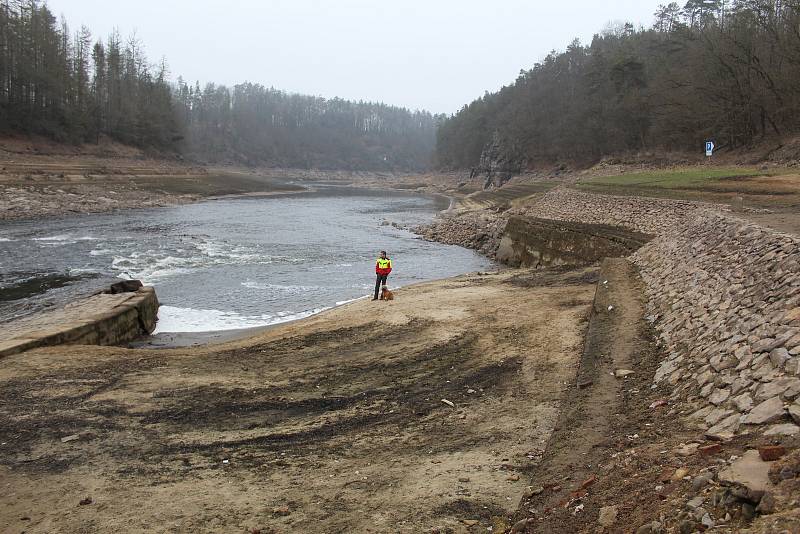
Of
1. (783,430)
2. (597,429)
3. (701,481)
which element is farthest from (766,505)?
(597,429)

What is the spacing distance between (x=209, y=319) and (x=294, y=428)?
10.6 m

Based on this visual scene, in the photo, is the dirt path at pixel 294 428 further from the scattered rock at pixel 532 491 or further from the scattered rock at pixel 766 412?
the scattered rock at pixel 766 412

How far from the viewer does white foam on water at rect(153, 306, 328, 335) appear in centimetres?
1714

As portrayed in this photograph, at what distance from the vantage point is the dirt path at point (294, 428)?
6.22 metres

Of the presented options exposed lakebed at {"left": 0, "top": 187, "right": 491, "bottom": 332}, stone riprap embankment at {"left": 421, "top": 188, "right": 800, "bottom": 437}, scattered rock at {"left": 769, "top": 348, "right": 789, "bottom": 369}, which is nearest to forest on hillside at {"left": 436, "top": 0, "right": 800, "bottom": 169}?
exposed lakebed at {"left": 0, "top": 187, "right": 491, "bottom": 332}

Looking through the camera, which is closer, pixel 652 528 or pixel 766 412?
pixel 652 528

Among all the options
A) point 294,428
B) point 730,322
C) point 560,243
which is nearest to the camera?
point 730,322

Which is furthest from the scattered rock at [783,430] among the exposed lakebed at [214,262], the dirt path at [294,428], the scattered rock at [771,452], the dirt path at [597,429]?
the exposed lakebed at [214,262]

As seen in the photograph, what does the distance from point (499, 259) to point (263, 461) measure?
23683mm

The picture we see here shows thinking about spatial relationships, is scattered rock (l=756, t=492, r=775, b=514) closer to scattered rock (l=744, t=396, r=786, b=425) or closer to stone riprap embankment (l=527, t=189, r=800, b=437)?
stone riprap embankment (l=527, t=189, r=800, b=437)

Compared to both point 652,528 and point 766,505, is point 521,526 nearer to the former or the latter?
point 652,528

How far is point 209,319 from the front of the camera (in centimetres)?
1808

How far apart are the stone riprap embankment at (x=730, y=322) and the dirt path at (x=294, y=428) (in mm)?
1870

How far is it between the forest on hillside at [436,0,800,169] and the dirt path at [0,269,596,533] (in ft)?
127
